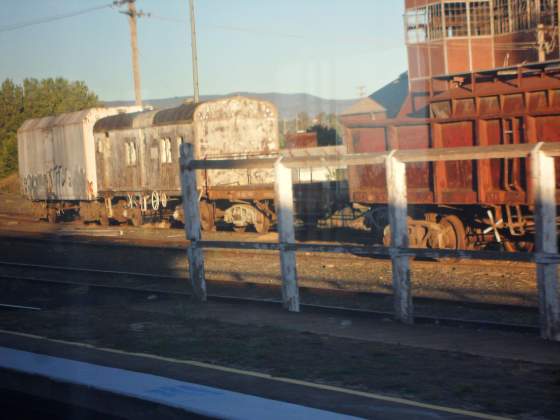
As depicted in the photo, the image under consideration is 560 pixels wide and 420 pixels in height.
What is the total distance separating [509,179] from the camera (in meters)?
14.0

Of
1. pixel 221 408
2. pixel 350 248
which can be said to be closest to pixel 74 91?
pixel 350 248

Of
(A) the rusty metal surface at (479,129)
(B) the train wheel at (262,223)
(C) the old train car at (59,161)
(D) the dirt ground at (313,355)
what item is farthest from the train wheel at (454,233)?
(C) the old train car at (59,161)

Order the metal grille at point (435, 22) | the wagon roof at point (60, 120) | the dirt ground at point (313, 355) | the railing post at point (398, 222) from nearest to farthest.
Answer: the dirt ground at point (313, 355) < the railing post at point (398, 222) < the wagon roof at point (60, 120) < the metal grille at point (435, 22)

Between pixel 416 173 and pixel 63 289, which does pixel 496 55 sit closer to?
pixel 416 173

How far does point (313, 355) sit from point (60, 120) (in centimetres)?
2687

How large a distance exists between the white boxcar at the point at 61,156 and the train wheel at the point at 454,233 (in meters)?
17.2

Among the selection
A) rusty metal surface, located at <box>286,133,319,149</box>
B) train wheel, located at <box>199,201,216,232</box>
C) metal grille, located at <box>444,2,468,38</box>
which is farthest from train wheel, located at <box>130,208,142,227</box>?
metal grille, located at <box>444,2,468,38</box>

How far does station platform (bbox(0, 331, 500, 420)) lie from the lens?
426 centimetres

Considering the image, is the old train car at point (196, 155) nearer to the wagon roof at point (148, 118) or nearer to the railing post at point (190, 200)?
the wagon roof at point (148, 118)

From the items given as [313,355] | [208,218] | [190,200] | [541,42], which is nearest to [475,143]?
[190,200]

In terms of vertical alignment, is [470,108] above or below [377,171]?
above

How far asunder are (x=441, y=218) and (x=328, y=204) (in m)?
4.81

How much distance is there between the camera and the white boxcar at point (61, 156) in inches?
1147

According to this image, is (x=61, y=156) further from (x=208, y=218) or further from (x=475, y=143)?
(x=475, y=143)
